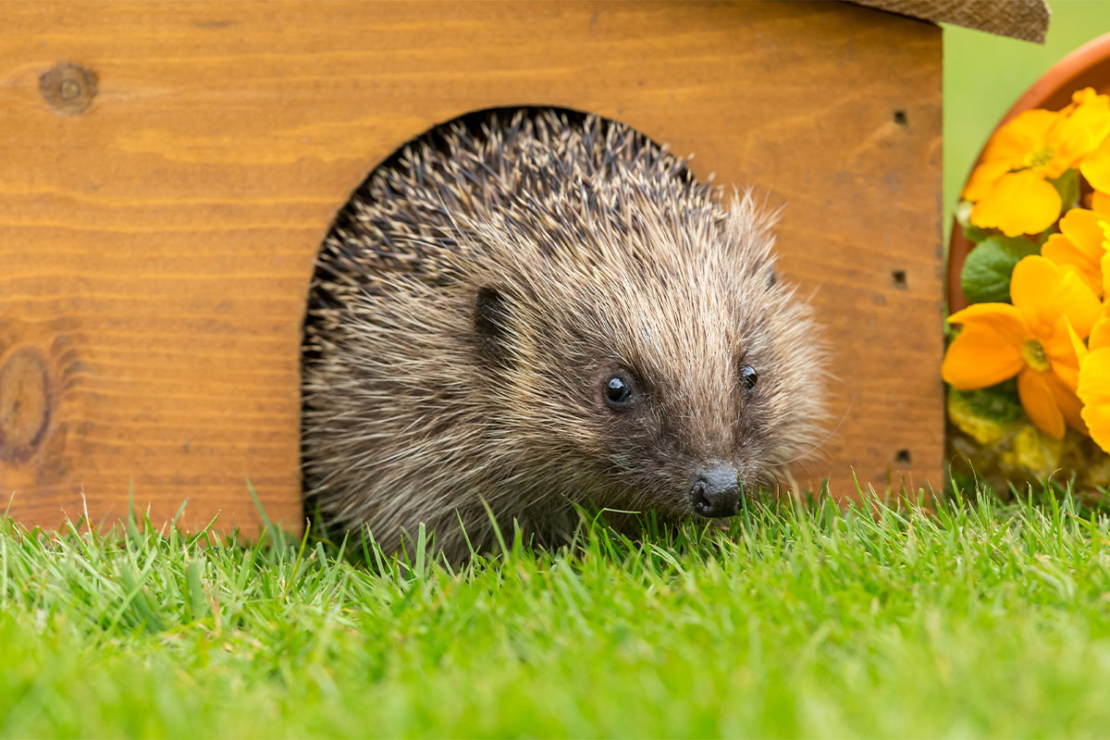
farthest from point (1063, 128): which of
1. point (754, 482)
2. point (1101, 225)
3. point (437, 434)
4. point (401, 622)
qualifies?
point (401, 622)

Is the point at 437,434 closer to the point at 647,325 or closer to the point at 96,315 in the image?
the point at 647,325

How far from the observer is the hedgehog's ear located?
4.39 m

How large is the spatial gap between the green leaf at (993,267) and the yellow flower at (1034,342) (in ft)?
0.67

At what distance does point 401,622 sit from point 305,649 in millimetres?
267

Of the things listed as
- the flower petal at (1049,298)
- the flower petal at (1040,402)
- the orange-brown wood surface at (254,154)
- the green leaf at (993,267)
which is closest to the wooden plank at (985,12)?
the orange-brown wood surface at (254,154)

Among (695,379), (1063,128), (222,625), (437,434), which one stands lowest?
(222,625)

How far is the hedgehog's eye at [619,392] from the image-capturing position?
4.06 metres

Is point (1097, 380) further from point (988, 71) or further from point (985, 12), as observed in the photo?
point (988, 71)

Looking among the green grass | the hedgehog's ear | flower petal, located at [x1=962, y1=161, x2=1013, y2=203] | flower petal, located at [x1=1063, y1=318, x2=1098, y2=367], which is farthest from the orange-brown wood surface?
flower petal, located at [x1=1063, y1=318, x2=1098, y2=367]

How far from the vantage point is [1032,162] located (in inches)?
193

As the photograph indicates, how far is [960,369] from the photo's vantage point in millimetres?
4918

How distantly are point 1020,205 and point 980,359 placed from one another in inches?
26.5

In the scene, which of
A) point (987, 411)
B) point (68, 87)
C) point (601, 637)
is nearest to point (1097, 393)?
point (987, 411)

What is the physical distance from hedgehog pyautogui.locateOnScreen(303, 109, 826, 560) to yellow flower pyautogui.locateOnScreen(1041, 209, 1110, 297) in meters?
1.08
